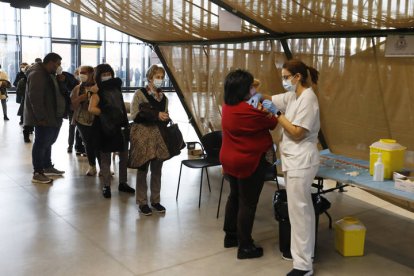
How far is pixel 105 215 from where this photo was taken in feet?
14.6

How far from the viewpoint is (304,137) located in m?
3.00

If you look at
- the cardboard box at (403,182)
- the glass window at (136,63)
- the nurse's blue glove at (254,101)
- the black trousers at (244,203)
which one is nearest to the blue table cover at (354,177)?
the cardboard box at (403,182)

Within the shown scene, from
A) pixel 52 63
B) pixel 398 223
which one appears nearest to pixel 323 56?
pixel 398 223

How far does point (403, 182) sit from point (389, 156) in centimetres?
35

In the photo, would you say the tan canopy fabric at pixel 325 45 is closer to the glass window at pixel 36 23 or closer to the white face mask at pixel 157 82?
the white face mask at pixel 157 82

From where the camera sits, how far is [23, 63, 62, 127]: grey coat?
5172mm

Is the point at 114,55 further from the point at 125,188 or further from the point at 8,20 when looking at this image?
the point at 125,188

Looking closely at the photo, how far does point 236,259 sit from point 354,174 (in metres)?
1.13

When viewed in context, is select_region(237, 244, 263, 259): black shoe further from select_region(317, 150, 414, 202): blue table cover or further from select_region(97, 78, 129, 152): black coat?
select_region(97, 78, 129, 152): black coat

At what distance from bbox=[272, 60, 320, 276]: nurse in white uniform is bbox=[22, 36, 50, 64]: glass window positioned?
19.2 metres

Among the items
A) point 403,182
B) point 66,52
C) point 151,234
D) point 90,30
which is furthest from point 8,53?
point 403,182

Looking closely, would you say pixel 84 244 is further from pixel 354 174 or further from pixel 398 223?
pixel 398 223

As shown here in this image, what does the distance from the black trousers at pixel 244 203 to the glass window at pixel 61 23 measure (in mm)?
18919

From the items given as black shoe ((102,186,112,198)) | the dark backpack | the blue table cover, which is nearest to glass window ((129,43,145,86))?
black shoe ((102,186,112,198))
